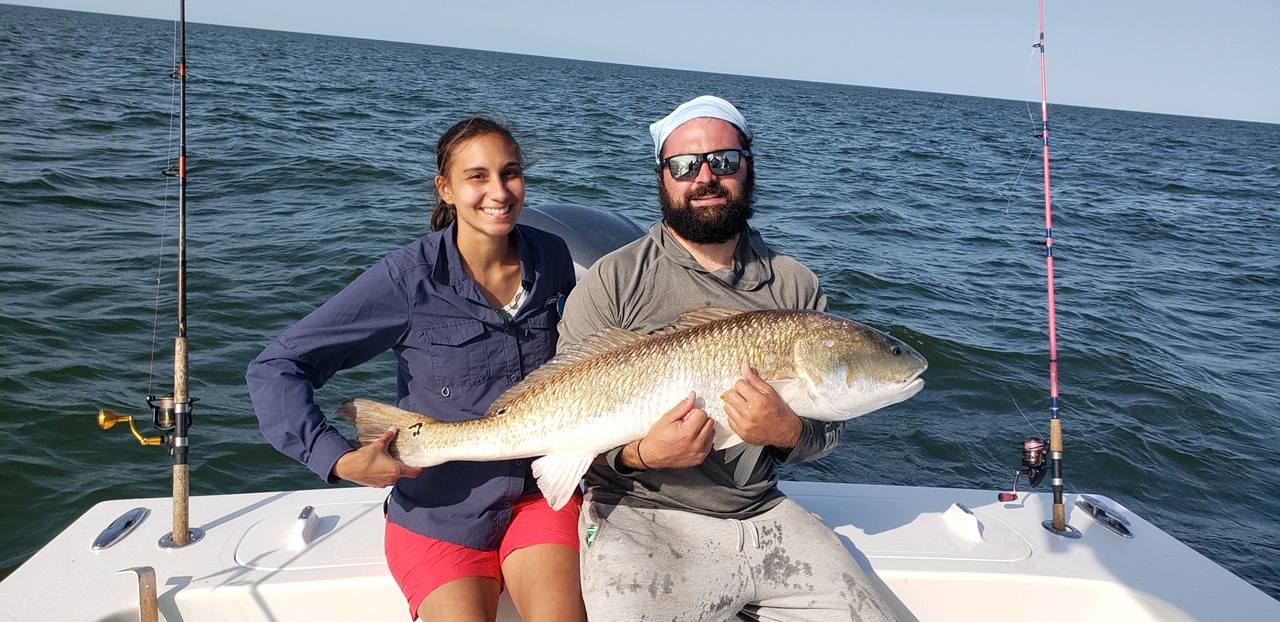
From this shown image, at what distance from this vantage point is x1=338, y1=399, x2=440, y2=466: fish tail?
2.83 metres

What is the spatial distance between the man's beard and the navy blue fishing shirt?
62 centimetres

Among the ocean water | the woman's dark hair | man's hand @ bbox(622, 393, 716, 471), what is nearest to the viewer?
man's hand @ bbox(622, 393, 716, 471)

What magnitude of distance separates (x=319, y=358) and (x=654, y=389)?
1.19 meters

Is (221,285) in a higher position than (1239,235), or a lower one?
lower

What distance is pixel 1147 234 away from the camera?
16.8 meters

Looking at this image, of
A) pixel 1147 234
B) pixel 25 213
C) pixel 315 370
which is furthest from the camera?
pixel 1147 234

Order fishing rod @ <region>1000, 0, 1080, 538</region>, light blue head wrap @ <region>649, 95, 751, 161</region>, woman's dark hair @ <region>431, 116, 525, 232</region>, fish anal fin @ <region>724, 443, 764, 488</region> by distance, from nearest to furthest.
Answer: fish anal fin @ <region>724, 443, 764, 488</region> < woman's dark hair @ <region>431, 116, 525, 232</region> < light blue head wrap @ <region>649, 95, 751, 161</region> < fishing rod @ <region>1000, 0, 1080, 538</region>

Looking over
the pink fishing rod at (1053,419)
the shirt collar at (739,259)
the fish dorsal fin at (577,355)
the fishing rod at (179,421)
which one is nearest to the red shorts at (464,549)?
the fish dorsal fin at (577,355)

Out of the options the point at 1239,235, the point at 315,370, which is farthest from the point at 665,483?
the point at 1239,235

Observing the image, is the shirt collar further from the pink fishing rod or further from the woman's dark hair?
the pink fishing rod

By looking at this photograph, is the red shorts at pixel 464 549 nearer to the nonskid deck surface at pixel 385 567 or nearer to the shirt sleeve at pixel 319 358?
the nonskid deck surface at pixel 385 567

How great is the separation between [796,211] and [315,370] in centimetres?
1322

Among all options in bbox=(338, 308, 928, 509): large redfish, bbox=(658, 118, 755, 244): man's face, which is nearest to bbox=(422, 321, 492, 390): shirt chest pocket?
bbox=(338, 308, 928, 509): large redfish

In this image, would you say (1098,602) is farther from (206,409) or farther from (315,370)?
(206,409)
